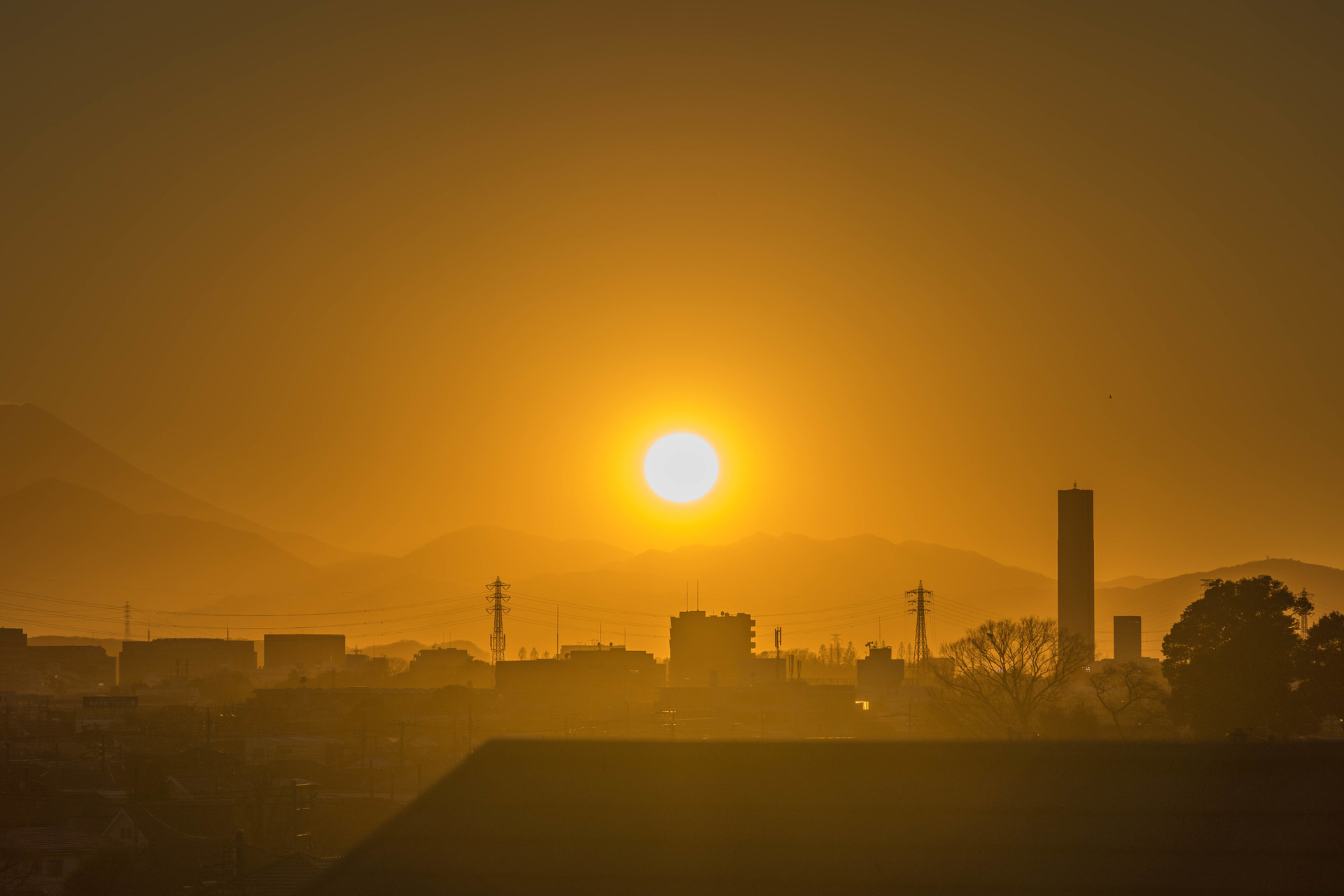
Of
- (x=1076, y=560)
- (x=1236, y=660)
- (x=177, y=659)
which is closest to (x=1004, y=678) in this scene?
(x=1236, y=660)

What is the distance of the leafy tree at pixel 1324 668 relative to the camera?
1385 inches

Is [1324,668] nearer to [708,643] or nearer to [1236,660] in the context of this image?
[1236,660]

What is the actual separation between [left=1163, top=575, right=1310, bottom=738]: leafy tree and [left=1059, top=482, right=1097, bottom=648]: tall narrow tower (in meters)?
68.4

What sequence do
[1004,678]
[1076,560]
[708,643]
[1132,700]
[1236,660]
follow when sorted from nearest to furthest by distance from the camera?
[1236,660] < [1132,700] < [1004,678] < [1076,560] < [708,643]

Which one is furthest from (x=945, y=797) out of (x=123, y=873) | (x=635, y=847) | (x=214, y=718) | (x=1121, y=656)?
(x=1121, y=656)

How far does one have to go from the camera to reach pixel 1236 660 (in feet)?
123

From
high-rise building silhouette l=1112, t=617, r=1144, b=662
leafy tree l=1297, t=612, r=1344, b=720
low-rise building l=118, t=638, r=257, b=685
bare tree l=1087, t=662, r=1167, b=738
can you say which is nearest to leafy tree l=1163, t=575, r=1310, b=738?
leafy tree l=1297, t=612, r=1344, b=720

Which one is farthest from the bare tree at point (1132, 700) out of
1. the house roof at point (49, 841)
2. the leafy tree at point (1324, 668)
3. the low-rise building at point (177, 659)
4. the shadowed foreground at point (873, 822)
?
the low-rise building at point (177, 659)

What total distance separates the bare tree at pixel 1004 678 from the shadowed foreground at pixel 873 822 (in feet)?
118

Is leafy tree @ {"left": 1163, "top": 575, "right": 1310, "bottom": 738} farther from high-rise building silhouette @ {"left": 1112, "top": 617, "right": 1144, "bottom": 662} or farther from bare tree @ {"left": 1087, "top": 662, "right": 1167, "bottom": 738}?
high-rise building silhouette @ {"left": 1112, "top": 617, "right": 1144, "bottom": 662}

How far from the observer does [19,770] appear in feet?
130

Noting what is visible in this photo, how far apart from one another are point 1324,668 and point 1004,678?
11962mm

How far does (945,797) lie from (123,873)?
2434 cm

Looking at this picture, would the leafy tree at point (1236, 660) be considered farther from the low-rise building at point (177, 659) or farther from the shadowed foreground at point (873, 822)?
the low-rise building at point (177, 659)
